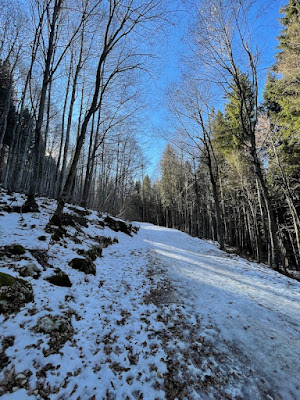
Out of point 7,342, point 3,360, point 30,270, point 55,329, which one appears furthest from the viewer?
point 30,270

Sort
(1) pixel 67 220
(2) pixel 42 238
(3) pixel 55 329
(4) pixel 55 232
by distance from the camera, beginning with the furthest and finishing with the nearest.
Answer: (1) pixel 67 220
(4) pixel 55 232
(2) pixel 42 238
(3) pixel 55 329

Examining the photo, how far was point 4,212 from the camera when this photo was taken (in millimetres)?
5840

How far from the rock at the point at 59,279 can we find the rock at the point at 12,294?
557mm

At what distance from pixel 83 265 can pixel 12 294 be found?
196cm

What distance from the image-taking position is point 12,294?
262 cm

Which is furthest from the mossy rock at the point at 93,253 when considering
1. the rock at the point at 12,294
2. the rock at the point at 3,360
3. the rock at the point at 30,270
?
the rock at the point at 3,360

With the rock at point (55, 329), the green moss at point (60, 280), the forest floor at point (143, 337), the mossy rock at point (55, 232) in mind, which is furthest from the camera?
the mossy rock at point (55, 232)

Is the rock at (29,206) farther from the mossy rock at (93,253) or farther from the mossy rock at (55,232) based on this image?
the mossy rock at (93,253)

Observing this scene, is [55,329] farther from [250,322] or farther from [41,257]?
[250,322]

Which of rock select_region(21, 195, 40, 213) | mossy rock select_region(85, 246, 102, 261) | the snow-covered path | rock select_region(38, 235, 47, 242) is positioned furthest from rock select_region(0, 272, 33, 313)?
rock select_region(21, 195, 40, 213)

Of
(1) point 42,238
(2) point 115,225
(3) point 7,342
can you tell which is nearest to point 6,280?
(3) point 7,342

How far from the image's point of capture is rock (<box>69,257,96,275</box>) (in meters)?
4.44

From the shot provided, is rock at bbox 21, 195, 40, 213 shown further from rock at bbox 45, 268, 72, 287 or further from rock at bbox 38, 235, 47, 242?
rock at bbox 45, 268, 72, 287

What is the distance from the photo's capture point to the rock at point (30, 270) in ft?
10.6
